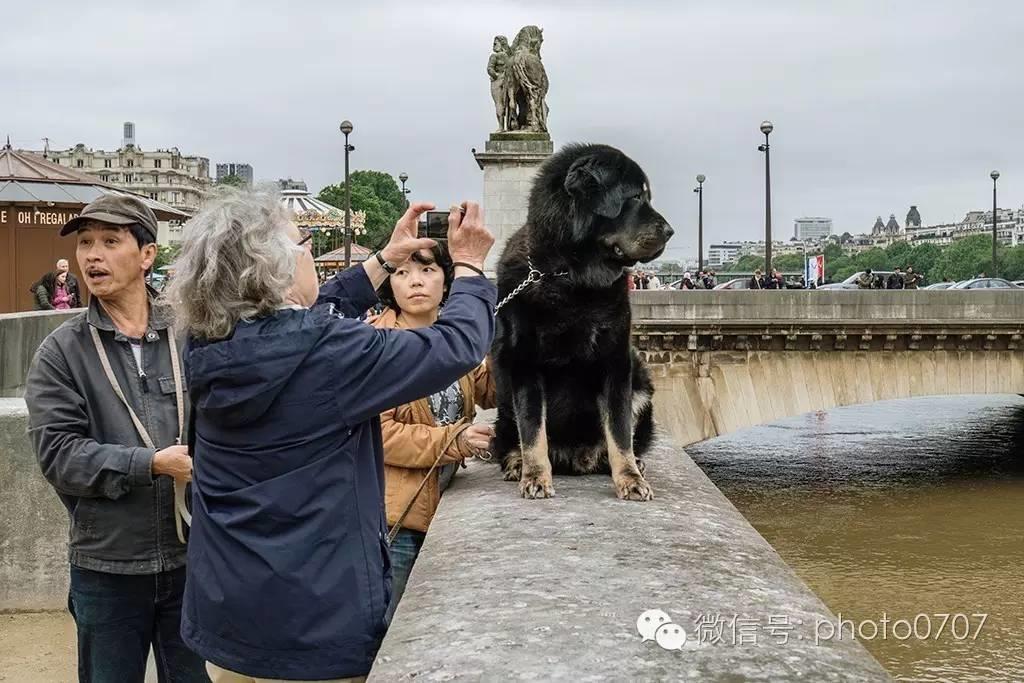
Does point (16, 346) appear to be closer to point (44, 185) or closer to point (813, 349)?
point (44, 185)

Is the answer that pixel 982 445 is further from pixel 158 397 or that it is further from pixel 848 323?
pixel 158 397

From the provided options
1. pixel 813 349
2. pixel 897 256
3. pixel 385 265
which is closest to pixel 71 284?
pixel 813 349

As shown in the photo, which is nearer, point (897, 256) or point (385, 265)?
point (385, 265)

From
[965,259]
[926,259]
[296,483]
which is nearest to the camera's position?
[296,483]

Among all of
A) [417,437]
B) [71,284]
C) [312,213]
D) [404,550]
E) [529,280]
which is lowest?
[404,550]

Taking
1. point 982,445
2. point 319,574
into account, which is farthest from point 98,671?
point 982,445

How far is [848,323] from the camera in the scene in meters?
21.9

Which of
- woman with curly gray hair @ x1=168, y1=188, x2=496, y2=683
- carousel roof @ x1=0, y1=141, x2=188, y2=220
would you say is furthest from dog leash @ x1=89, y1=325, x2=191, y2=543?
carousel roof @ x1=0, y1=141, x2=188, y2=220

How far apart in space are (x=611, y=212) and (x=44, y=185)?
1897 centimetres

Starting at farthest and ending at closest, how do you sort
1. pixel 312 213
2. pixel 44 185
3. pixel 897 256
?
pixel 897 256 → pixel 312 213 → pixel 44 185

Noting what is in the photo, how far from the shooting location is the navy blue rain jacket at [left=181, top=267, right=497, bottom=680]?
255 centimetres

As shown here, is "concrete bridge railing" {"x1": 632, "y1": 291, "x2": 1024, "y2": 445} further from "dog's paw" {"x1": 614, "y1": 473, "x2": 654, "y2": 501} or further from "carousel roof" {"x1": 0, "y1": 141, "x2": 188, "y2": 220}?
"dog's paw" {"x1": 614, "y1": 473, "x2": 654, "y2": 501}

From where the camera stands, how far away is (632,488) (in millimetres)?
4141

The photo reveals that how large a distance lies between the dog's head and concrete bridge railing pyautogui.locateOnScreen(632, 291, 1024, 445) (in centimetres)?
1716
